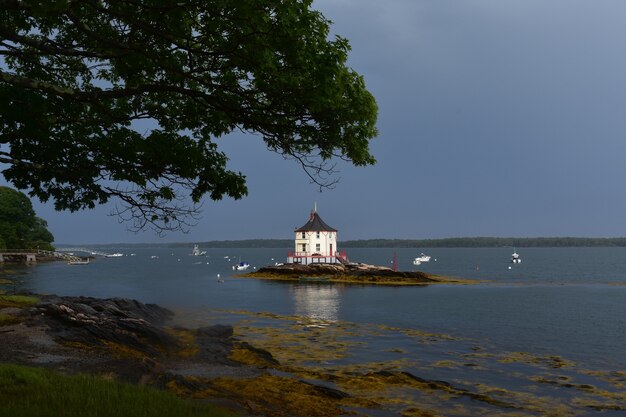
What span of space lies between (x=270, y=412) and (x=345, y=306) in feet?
135

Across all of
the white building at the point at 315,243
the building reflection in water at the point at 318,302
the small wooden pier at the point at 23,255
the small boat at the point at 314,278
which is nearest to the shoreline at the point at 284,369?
the building reflection in water at the point at 318,302

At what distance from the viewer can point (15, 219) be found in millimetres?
130000

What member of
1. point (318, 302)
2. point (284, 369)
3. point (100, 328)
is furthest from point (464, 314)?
point (100, 328)

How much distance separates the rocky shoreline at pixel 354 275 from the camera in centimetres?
8456

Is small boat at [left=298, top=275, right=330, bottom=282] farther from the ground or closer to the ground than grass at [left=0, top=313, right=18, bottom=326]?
closer to the ground

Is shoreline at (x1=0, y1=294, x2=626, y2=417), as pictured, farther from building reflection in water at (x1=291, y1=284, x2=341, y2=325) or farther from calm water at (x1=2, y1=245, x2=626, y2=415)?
building reflection in water at (x1=291, y1=284, x2=341, y2=325)

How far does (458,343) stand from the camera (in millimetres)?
30469

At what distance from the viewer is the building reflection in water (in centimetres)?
4309

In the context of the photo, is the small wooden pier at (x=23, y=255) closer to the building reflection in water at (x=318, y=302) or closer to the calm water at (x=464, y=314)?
the calm water at (x=464, y=314)

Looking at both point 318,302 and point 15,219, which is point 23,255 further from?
point 318,302

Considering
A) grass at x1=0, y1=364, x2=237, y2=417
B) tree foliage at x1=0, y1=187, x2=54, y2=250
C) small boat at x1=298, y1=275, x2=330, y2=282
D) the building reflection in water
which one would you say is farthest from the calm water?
tree foliage at x1=0, y1=187, x2=54, y2=250

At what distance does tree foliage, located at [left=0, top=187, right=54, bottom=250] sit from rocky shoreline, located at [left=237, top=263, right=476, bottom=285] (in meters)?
74.4

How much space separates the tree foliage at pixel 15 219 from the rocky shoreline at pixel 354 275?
244 feet

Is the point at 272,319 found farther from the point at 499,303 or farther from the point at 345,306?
the point at 499,303
